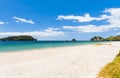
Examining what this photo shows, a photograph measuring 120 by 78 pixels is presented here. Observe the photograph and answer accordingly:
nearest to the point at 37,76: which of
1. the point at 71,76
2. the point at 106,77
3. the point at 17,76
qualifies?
the point at 17,76

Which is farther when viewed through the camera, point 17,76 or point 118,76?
point 17,76

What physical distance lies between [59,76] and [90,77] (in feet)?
5.19

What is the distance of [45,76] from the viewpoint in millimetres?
10273

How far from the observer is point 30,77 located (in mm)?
10078

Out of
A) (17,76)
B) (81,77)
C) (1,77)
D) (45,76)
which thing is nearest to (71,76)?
(81,77)

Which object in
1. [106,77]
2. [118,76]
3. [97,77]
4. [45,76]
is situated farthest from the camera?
[45,76]

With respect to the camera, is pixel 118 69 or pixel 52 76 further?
pixel 52 76

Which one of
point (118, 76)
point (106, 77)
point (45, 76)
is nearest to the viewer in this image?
point (118, 76)

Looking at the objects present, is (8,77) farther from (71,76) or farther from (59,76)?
(71,76)

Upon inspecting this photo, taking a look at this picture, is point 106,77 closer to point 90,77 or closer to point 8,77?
point 90,77

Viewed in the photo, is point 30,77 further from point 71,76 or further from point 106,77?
point 106,77

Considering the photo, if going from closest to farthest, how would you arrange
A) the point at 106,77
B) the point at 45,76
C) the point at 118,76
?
1. the point at 118,76
2. the point at 106,77
3. the point at 45,76

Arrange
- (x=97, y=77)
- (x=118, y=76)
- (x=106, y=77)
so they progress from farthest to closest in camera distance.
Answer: (x=97, y=77), (x=106, y=77), (x=118, y=76)

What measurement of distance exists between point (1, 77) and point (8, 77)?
379 millimetres
